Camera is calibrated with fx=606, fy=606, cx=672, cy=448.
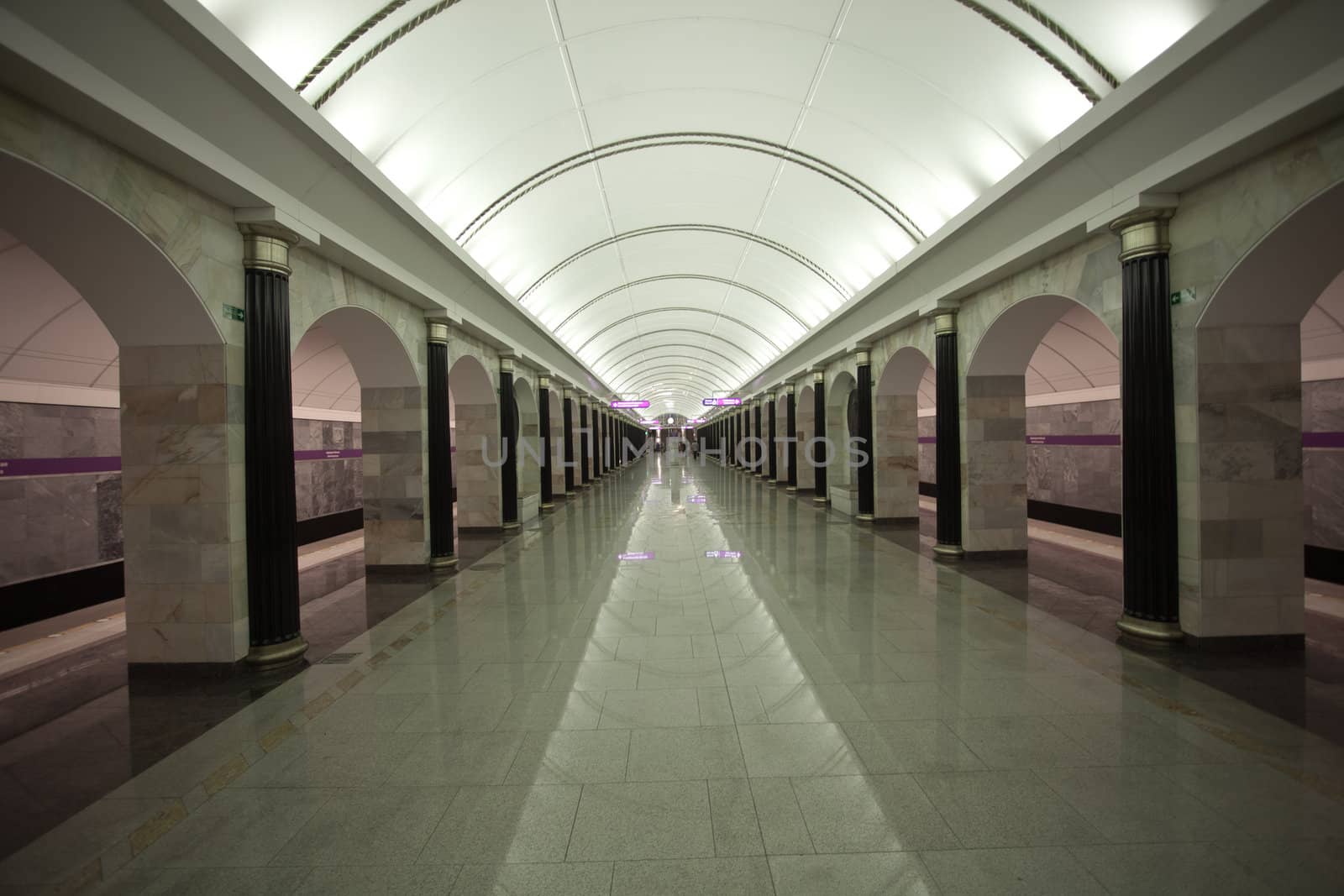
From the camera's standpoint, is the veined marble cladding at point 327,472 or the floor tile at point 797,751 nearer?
the floor tile at point 797,751

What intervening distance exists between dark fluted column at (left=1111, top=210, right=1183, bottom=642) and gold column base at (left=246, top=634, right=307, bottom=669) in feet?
25.5

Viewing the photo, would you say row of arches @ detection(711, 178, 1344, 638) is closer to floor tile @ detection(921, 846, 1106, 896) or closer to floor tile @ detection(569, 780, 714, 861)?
floor tile @ detection(921, 846, 1106, 896)

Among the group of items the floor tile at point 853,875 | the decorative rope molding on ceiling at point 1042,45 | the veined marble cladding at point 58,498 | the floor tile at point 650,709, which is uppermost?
the decorative rope molding on ceiling at point 1042,45

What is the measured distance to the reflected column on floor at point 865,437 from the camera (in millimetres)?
13500

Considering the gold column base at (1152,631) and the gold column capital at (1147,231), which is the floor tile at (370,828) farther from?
the gold column capital at (1147,231)

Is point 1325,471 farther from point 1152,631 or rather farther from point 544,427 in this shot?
point 544,427

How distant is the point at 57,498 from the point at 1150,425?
1325 centimetres

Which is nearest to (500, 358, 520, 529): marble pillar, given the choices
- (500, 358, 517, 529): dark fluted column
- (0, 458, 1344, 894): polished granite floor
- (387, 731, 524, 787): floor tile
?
(500, 358, 517, 529): dark fluted column

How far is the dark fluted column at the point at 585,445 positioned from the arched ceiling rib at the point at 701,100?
1286 cm

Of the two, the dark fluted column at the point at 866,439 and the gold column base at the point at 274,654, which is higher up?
the dark fluted column at the point at 866,439

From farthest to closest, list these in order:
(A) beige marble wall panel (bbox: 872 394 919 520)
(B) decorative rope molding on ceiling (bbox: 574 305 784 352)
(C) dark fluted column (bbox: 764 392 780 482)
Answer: (C) dark fluted column (bbox: 764 392 780 482), (B) decorative rope molding on ceiling (bbox: 574 305 784 352), (A) beige marble wall panel (bbox: 872 394 919 520)

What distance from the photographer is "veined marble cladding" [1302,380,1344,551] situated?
334 inches

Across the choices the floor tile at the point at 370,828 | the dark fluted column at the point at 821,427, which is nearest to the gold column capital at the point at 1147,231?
the floor tile at the point at 370,828

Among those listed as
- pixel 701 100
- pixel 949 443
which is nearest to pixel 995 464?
pixel 949 443
